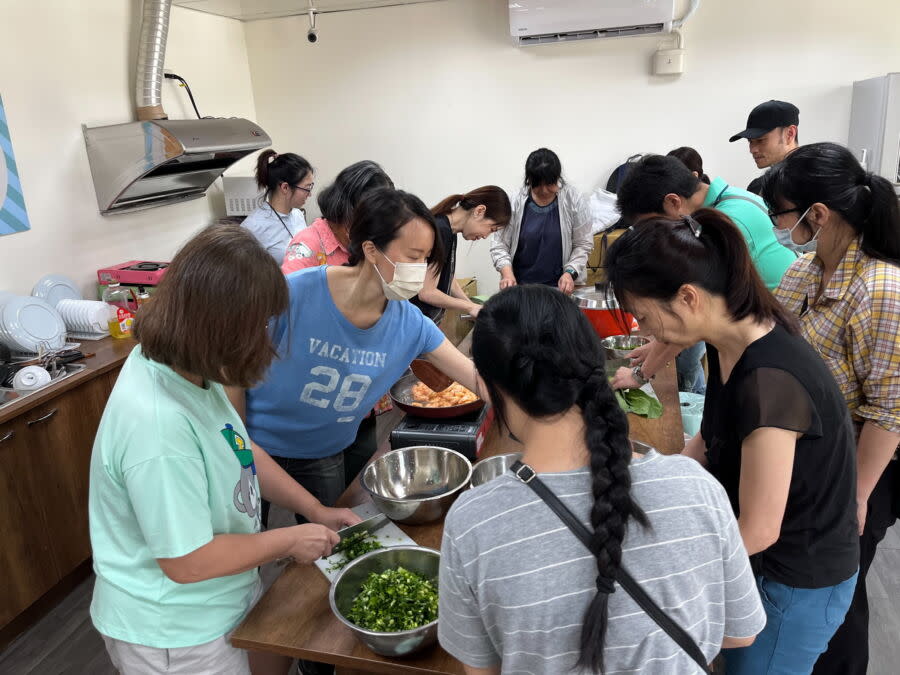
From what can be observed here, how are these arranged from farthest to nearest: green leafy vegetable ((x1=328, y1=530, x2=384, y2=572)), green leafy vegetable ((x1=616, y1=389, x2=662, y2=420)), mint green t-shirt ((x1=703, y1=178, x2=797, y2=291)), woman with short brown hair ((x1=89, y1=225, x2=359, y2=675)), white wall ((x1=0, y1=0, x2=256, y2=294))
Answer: white wall ((x1=0, y1=0, x2=256, y2=294)) → mint green t-shirt ((x1=703, y1=178, x2=797, y2=291)) → green leafy vegetable ((x1=616, y1=389, x2=662, y2=420)) → green leafy vegetable ((x1=328, y1=530, x2=384, y2=572)) → woman with short brown hair ((x1=89, y1=225, x2=359, y2=675))

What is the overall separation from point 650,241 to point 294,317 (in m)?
0.89

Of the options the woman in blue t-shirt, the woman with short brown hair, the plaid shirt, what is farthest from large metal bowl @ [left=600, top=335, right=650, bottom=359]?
the woman with short brown hair

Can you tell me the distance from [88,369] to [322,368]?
5.26 ft

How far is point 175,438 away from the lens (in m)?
1.00

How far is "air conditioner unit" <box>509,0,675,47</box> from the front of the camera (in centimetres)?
406

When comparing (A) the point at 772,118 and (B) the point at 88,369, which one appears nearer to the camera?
(B) the point at 88,369

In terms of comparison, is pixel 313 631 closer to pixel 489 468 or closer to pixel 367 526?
pixel 367 526

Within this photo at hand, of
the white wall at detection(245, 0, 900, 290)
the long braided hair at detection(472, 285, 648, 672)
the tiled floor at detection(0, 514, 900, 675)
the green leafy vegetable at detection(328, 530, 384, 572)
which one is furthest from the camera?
the white wall at detection(245, 0, 900, 290)

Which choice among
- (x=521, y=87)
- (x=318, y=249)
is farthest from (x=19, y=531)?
(x=521, y=87)

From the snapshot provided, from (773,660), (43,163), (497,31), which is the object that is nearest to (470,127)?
(497,31)

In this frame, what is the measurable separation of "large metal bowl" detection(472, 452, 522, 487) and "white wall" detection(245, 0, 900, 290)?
3.58 meters

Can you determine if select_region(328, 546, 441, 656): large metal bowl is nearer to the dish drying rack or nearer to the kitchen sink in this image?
the kitchen sink

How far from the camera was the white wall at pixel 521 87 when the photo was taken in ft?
13.9

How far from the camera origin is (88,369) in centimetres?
264
